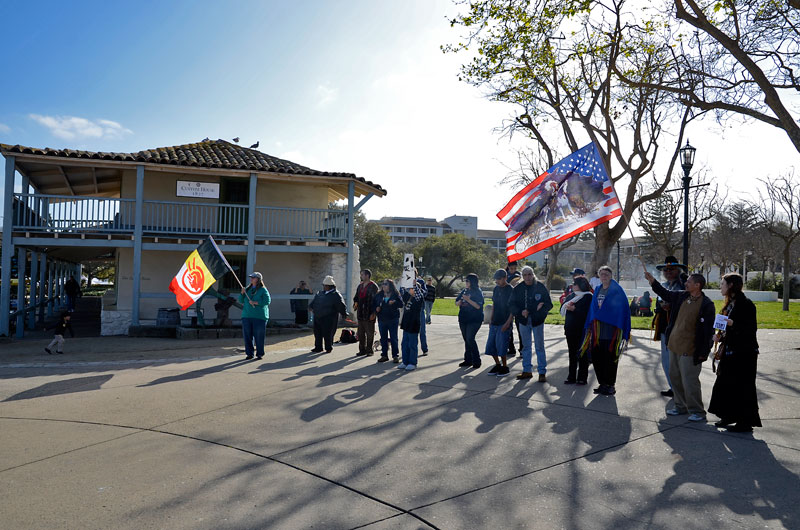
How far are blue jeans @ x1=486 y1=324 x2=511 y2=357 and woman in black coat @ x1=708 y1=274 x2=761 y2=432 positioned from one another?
135 inches

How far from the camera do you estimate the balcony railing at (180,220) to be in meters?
16.0

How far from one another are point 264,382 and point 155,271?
10839mm

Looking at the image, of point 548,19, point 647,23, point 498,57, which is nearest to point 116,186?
point 498,57

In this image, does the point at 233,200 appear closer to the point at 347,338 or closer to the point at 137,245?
the point at 137,245

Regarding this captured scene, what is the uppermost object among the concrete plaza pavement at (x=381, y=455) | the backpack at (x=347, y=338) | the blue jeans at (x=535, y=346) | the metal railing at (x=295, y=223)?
the metal railing at (x=295, y=223)

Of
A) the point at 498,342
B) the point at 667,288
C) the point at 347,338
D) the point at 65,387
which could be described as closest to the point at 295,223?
the point at 347,338

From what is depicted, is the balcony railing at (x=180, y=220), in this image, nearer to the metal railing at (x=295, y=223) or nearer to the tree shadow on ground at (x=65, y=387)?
the metal railing at (x=295, y=223)

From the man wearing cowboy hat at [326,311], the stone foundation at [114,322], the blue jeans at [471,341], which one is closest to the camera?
the blue jeans at [471,341]

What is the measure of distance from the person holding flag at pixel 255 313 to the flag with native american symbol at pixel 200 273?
0.62 meters

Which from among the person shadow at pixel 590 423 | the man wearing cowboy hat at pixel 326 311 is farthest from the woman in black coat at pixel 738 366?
the man wearing cowboy hat at pixel 326 311

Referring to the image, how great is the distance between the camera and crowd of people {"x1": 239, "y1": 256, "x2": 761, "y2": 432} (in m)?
5.98

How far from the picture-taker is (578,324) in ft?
27.7

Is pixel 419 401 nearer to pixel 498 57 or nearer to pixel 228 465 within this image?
pixel 228 465

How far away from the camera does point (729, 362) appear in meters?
6.02
